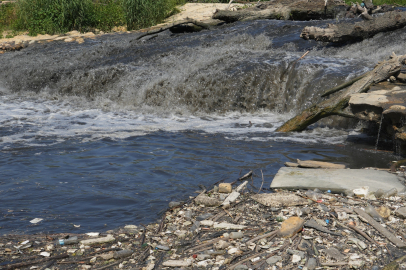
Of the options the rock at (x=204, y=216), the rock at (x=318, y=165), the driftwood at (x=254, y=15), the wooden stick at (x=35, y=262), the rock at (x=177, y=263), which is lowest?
the rock at (x=318, y=165)

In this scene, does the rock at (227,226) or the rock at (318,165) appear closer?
the rock at (227,226)

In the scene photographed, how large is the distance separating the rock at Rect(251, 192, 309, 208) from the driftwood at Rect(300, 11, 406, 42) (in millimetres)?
6623

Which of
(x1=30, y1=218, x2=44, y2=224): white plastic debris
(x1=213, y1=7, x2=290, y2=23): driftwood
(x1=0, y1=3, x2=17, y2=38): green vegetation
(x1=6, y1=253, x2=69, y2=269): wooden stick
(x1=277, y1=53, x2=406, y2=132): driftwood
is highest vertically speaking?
(x1=0, y1=3, x2=17, y2=38): green vegetation

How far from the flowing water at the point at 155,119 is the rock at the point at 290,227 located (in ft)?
3.79

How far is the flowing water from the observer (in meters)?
4.36

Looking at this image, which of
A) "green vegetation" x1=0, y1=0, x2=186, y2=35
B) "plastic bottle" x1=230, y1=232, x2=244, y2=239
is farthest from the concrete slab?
"green vegetation" x1=0, y1=0, x2=186, y2=35

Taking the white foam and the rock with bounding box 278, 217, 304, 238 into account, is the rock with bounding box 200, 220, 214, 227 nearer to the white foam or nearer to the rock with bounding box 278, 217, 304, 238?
the rock with bounding box 278, 217, 304, 238

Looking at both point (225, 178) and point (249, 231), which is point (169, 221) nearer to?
point (249, 231)

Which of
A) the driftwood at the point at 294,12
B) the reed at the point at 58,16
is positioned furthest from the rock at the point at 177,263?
the reed at the point at 58,16

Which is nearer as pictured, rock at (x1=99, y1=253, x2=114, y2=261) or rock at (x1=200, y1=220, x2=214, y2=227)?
rock at (x1=99, y1=253, x2=114, y2=261)

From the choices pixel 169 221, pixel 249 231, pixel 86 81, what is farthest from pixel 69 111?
pixel 249 231

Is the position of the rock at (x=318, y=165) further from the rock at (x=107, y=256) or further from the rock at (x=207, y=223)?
the rock at (x=107, y=256)

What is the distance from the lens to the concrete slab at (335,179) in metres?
4.20

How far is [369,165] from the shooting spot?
5223 mm
